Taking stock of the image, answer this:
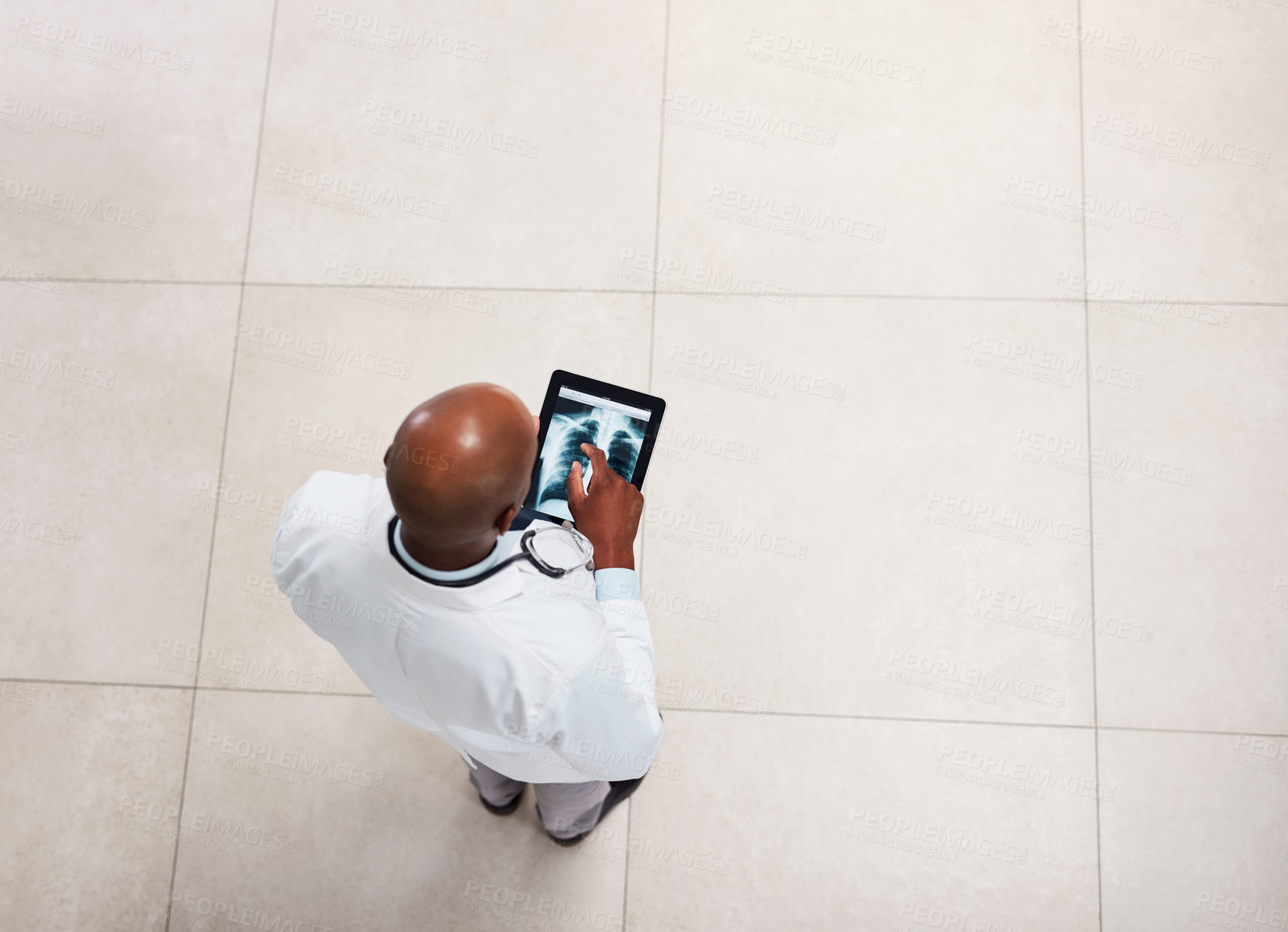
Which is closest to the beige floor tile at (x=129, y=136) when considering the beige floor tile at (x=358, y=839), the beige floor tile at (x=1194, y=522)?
the beige floor tile at (x=358, y=839)

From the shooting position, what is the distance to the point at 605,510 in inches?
56.9

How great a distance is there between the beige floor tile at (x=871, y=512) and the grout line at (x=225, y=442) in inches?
41.8

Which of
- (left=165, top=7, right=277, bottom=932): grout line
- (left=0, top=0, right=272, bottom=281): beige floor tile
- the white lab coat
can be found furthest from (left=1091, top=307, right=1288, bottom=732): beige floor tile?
(left=0, top=0, right=272, bottom=281): beige floor tile

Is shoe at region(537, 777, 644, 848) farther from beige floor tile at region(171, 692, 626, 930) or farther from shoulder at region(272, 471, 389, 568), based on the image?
shoulder at region(272, 471, 389, 568)

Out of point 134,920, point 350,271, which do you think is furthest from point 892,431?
point 134,920

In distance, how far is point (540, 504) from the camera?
1528 mm

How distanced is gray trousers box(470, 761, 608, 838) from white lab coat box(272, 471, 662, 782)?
0.54 meters

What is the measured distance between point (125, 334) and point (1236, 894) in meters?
2.97

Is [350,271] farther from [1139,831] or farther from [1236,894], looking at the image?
[1236,894]

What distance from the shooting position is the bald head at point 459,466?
98 cm

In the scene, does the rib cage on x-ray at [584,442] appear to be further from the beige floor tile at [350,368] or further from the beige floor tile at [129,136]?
the beige floor tile at [129,136]

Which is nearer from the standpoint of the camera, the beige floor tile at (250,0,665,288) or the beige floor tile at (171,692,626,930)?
the beige floor tile at (171,692,626,930)

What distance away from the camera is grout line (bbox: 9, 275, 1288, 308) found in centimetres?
225

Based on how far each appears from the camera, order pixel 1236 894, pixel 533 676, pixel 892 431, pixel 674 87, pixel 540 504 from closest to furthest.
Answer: pixel 533 676 < pixel 540 504 < pixel 1236 894 < pixel 892 431 < pixel 674 87
